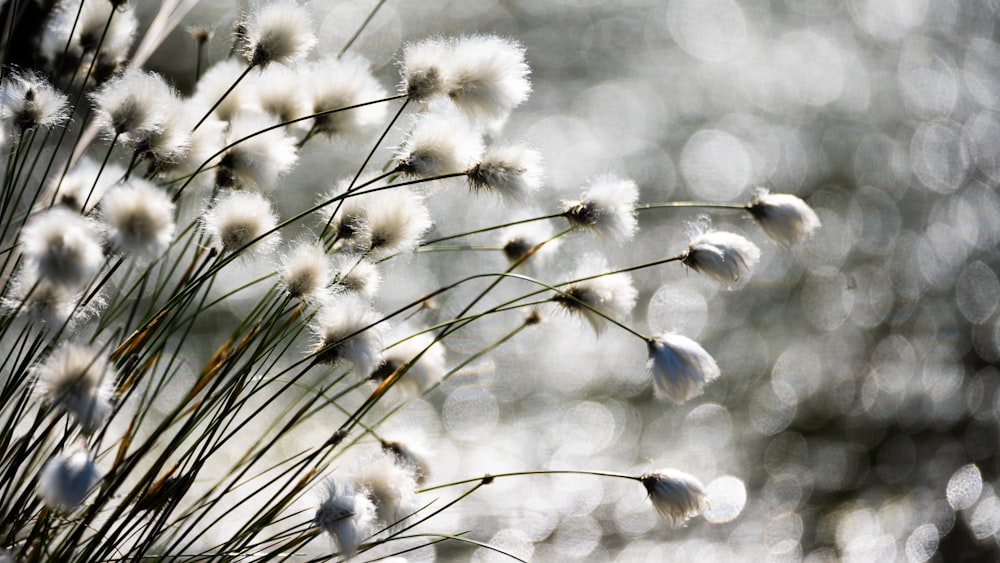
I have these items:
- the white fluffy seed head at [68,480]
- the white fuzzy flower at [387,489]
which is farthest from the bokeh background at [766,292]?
the white fluffy seed head at [68,480]

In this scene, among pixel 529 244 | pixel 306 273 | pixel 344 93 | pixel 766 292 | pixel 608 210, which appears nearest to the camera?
pixel 306 273

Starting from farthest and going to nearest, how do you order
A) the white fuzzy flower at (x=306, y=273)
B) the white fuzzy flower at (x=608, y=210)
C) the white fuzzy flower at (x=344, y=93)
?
the white fuzzy flower at (x=344, y=93) → the white fuzzy flower at (x=608, y=210) → the white fuzzy flower at (x=306, y=273)

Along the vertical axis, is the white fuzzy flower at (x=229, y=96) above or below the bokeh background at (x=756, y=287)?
below

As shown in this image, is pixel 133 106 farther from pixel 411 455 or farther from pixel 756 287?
pixel 756 287

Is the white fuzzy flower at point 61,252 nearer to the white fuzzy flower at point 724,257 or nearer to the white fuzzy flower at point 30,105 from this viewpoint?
the white fuzzy flower at point 30,105

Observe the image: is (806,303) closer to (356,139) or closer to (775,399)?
(775,399)

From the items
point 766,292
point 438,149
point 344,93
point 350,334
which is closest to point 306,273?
point 350,334
